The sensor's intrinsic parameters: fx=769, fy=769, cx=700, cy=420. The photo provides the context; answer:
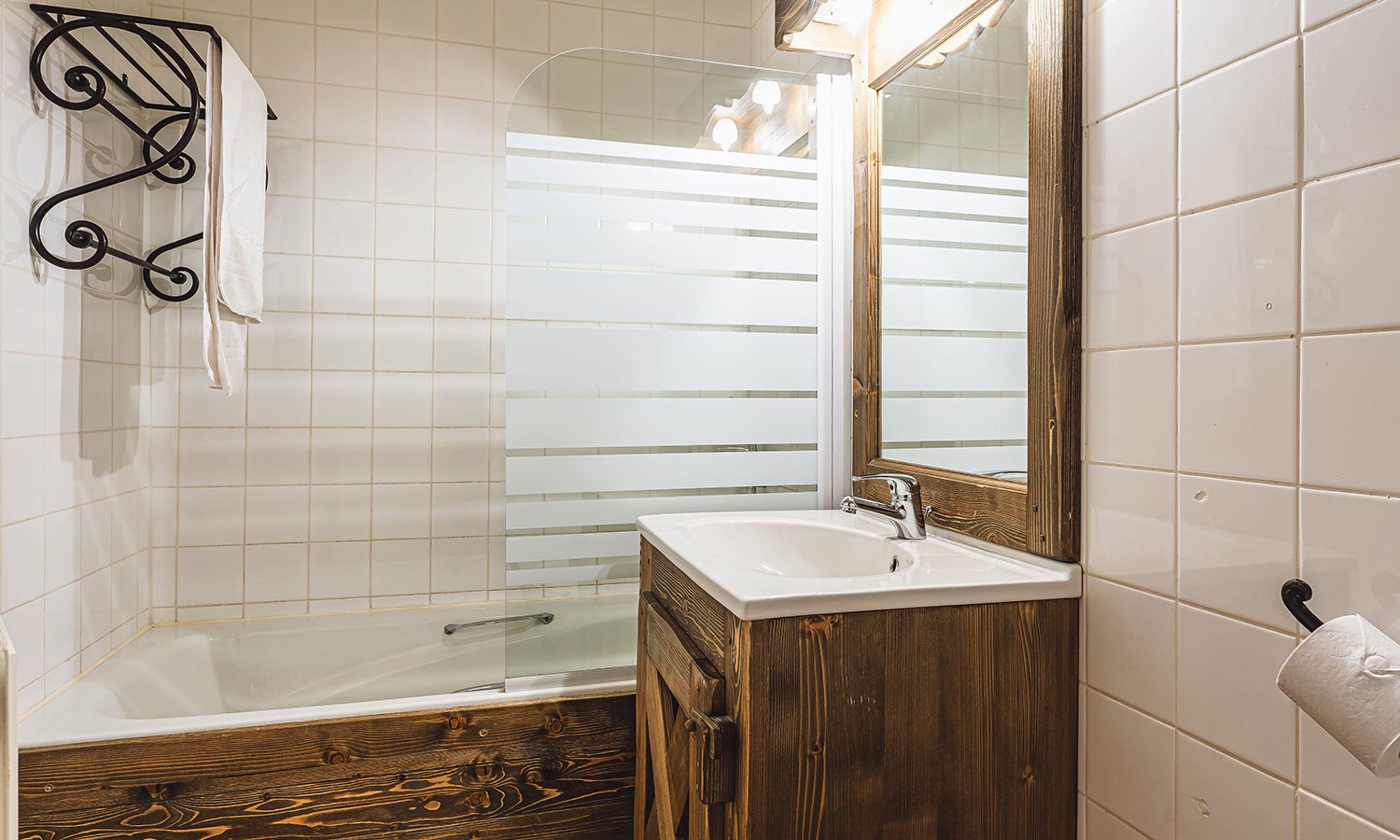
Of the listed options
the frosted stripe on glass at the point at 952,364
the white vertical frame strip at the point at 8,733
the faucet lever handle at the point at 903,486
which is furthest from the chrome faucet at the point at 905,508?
the white vertical frame strip at the point at 8,733

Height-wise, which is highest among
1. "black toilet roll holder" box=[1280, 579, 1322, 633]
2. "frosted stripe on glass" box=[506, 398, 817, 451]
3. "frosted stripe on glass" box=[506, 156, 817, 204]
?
"frosted stripe on glass" box=[506, 156, 817, 204]

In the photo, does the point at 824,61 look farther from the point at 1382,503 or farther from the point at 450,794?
the point at 450,794

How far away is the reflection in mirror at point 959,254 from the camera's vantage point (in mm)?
1222

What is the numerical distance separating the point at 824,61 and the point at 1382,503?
1.38 m

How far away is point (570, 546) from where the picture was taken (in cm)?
157

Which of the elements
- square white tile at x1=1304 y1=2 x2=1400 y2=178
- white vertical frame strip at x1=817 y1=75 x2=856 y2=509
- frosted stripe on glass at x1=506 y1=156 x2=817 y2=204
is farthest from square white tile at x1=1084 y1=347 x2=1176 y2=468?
frosted stripe on glass at x1=506 y1=156 x2=817 y2=204

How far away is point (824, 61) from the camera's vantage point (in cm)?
171

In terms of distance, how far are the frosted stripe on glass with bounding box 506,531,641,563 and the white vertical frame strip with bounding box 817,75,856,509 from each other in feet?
1.45

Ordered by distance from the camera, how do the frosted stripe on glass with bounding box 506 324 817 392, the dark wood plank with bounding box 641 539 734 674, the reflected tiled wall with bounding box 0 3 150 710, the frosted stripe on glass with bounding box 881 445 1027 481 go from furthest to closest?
1. the frosted stripe on glass with bounding box 506 324 817 392
2. the reflected tiled wall with bounding box 0 3 150 710
3. the frosted stripe on glass with bounding box 881 445 1027 481
4. the dark wood plank with bounding box 641 539 734 674

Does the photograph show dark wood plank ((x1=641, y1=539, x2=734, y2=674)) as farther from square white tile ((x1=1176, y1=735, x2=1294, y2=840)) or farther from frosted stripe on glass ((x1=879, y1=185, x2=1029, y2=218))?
frosted stripe on glass ((x1=879, y1=185, x2=1029, y2=218))

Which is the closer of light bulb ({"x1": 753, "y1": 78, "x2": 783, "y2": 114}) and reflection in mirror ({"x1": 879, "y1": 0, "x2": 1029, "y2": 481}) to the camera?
reflection in mirror ({"x1": 879, "y1": 0, "x2": 1029, "y2": 481})

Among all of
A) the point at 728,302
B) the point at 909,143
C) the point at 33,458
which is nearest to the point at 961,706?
the point at 728,302

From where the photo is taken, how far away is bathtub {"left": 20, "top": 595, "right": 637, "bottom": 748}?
1472 mm

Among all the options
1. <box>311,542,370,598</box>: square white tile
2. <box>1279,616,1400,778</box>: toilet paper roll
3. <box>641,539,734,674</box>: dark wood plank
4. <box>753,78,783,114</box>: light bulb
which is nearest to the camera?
<box>1279,616,1400,778</box>: toilet paper roll
